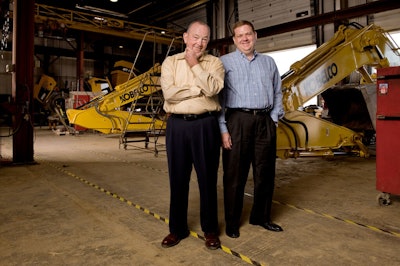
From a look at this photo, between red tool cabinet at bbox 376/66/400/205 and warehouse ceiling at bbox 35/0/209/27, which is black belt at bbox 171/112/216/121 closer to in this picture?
red tool cabinet at bbox 376/66/400/205

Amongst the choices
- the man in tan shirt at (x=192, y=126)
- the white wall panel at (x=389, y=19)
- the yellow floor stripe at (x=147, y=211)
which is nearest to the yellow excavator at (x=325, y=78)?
the yellow floor stripe at (x=147, y=211)

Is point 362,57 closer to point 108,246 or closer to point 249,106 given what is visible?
point 249,106

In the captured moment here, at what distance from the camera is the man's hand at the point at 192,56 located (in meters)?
2.31

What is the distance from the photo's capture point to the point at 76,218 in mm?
3074

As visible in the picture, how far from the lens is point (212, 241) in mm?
2439

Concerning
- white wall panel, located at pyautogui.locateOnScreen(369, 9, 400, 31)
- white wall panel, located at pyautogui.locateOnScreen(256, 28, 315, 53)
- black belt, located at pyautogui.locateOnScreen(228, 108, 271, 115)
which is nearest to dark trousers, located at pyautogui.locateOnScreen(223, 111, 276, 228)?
black belt, located at pyautogui.locateOnScreen(228, 108, 271, 115)

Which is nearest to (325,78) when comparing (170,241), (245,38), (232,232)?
(245,38)

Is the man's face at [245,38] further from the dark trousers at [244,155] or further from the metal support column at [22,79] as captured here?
the metal support column at [22,79]

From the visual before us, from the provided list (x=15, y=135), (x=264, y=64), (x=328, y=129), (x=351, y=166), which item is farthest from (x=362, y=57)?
(x=15, y=135)

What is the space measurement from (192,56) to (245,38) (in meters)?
0.53

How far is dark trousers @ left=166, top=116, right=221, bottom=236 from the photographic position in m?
2.40

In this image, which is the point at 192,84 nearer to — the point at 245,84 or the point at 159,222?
the point at 245,84

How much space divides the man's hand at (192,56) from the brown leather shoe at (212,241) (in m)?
1.23

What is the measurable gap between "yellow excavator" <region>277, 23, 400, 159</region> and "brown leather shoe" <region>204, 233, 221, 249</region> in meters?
2.92
